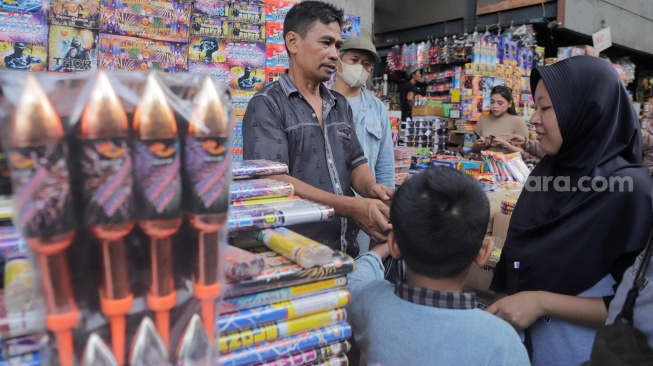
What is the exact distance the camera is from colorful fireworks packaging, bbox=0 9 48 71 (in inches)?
106

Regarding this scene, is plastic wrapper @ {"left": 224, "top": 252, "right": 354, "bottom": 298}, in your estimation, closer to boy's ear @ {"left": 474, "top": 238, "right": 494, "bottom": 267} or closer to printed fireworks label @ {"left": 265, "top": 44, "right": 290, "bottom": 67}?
boy's ear @ {"left": 474, "top": 238, "right": 494, "bottom": 267}

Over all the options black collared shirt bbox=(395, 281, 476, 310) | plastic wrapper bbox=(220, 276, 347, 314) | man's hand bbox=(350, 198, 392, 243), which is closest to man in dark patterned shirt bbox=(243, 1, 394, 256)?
man's hand bbox=(350, 198, 392, 243)

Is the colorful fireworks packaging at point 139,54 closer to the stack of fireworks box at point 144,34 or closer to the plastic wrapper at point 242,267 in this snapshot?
the stack of fireworks box at point 144,34

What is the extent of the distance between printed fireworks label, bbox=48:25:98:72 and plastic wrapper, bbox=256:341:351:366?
109 inches

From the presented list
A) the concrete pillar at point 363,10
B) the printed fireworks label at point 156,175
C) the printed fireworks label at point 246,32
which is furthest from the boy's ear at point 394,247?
the concrete pillar at point 363,10

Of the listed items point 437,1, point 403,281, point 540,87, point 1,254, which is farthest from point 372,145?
point 437,1

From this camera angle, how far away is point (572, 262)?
1.35 meters

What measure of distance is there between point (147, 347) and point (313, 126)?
1.36 meters

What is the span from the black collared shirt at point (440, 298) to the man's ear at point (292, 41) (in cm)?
128

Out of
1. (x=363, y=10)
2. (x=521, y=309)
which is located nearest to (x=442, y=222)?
(x=521, y=309)

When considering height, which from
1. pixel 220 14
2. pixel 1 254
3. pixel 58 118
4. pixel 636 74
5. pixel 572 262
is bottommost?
pixel 572 262

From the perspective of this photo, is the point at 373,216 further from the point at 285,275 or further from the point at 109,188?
the point at 109,188

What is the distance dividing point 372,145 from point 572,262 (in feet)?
5.22

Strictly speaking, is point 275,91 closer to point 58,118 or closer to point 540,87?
point 540,87
